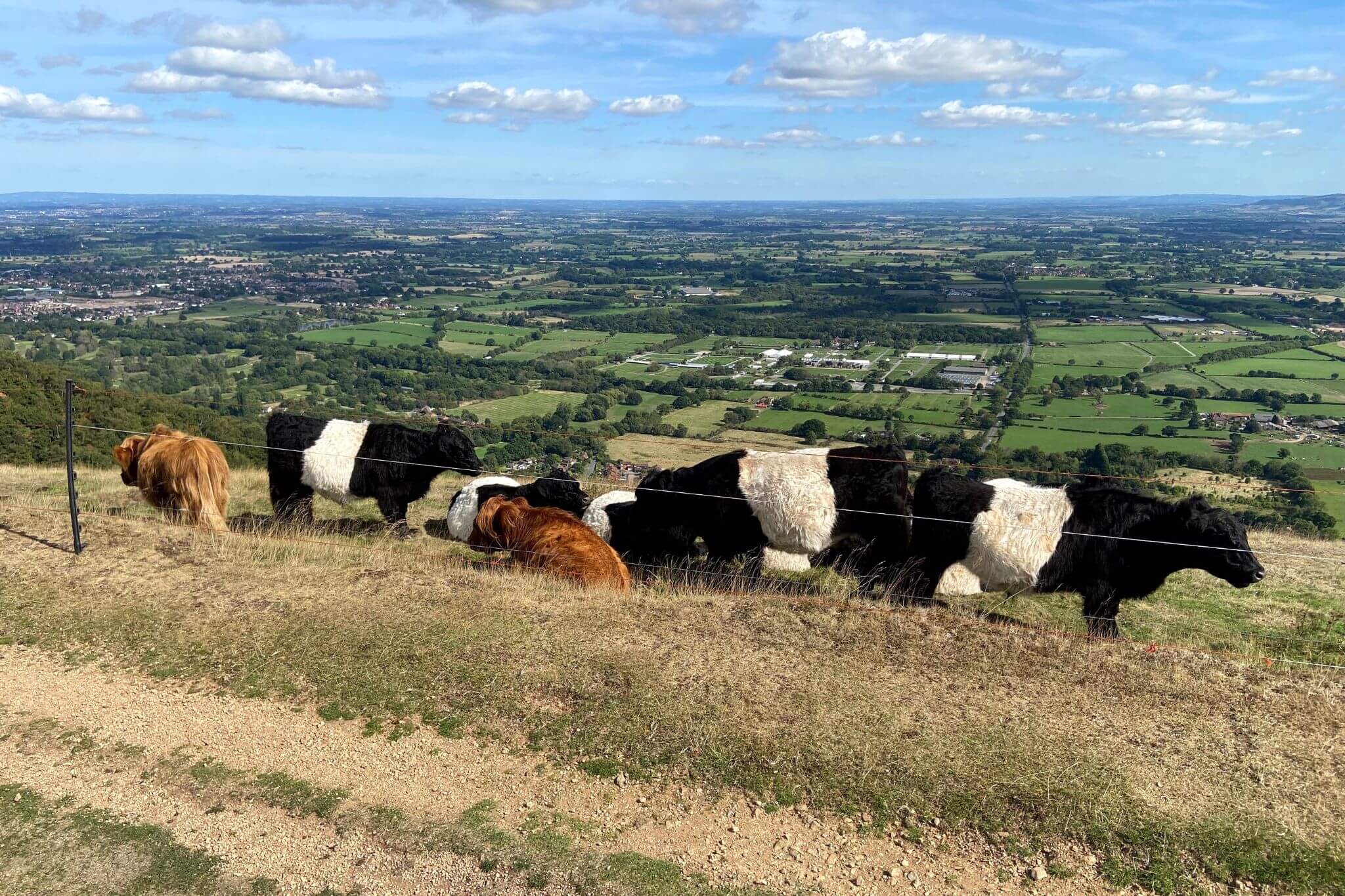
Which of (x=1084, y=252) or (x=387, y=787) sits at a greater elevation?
A: (x=1084, y=252)

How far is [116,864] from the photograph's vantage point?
5309 millimetres

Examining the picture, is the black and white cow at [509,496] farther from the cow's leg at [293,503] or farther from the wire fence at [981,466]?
the cow's leg at [293,503]

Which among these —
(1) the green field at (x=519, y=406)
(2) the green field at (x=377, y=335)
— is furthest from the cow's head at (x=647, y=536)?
(2) the green field at (x=377, y=335)

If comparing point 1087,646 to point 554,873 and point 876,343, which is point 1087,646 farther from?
point 876,343

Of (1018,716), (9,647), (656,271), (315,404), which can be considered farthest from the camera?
(656,271)

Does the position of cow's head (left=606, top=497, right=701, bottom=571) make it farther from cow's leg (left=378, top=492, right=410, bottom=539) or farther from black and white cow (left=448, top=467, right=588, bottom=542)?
cow's leg (left=378, top=492, right=410, bottom=539)

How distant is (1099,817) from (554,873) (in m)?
3.65

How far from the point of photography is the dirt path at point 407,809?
5230 mm

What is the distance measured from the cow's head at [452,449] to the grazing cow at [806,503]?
156 inches

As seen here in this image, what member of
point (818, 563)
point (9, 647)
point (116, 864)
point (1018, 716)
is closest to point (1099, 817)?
point (1018, 716)

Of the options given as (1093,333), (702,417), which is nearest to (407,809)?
(702,417)

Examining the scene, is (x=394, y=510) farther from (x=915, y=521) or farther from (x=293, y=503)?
(x=915, y=521)

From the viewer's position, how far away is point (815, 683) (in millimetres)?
7379

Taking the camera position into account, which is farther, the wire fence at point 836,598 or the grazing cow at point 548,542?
the grazing cow at point 548,542
